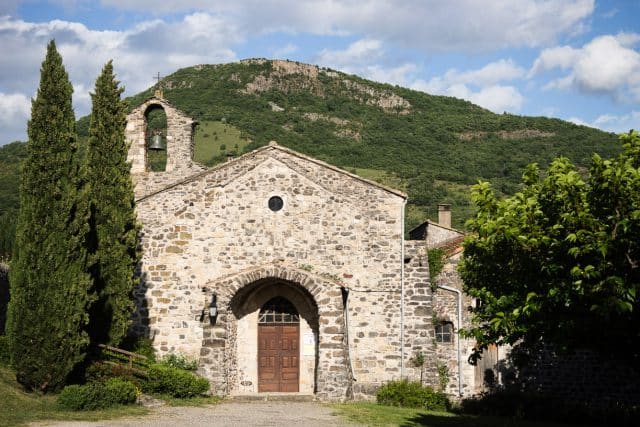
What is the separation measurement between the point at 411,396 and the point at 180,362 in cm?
666

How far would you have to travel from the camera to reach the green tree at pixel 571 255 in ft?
37.0

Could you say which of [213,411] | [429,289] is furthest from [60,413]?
[429,289]

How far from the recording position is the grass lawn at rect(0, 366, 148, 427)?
51.3 ft

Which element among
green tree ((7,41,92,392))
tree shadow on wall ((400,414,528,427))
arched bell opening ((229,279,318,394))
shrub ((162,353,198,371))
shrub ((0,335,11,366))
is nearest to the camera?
green tree ((7,41,92,392))

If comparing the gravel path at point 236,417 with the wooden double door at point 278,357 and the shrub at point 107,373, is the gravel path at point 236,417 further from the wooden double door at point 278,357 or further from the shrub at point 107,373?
the wooden double door at point 278,357

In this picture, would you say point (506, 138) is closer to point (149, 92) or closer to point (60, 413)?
point (149, 92)

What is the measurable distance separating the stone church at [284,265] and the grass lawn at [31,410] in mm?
4967

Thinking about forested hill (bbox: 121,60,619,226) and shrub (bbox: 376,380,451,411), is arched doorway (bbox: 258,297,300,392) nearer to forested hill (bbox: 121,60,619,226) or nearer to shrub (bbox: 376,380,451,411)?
shrub (bbox: 376,380,451,411)

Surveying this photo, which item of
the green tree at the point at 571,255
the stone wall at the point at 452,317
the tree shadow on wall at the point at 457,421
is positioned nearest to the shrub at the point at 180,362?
the tree shadow on wall at the point at 457,421

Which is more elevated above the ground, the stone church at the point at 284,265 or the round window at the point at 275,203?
the round window at the point at 275,203

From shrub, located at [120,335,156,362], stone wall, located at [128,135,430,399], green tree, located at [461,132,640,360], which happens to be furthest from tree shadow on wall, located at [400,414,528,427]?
shrub, located at [120,335,156,362]

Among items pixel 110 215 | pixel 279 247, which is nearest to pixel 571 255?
pixel 279 247

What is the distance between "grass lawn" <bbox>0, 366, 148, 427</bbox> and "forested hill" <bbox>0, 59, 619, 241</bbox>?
31.1 meters

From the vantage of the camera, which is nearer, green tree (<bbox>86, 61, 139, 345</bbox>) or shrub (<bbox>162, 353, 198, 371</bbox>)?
green tree (<bbox>86, 61, 139, 345</bbox>)
